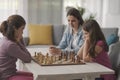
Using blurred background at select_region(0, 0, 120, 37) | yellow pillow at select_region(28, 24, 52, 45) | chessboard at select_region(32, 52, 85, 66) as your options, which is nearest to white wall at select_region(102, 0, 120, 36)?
blurred background at select_region(0, 0, 120, 37)

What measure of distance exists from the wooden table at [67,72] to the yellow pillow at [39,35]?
316cm

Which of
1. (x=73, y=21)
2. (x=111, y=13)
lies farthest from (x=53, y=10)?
(x=73, y=21)

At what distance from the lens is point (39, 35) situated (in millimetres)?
5441

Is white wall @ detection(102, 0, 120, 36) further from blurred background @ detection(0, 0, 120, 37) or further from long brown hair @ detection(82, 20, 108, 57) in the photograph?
long brown hair @ detection(82, 20, 108, 57)

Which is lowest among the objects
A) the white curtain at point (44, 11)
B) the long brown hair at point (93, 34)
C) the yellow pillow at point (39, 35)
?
the yellow pillow at point (39, 35)

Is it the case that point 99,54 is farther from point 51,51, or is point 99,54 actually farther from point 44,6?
point 44,6

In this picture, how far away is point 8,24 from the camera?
2342 mm

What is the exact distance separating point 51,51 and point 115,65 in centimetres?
68

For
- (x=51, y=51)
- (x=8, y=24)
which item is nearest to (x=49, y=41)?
(x=51, y=51)

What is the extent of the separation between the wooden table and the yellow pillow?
3162 millimetres

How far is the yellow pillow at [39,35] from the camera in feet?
17.8

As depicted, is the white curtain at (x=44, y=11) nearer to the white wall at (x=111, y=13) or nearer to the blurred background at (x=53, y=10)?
the blurred background at (x=53, y=10)

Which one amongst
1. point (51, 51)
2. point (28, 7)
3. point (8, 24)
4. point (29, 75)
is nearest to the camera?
point (8, 24)

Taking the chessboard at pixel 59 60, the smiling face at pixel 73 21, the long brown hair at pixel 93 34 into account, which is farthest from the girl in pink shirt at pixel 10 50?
the smiling face at pixel 73 21
